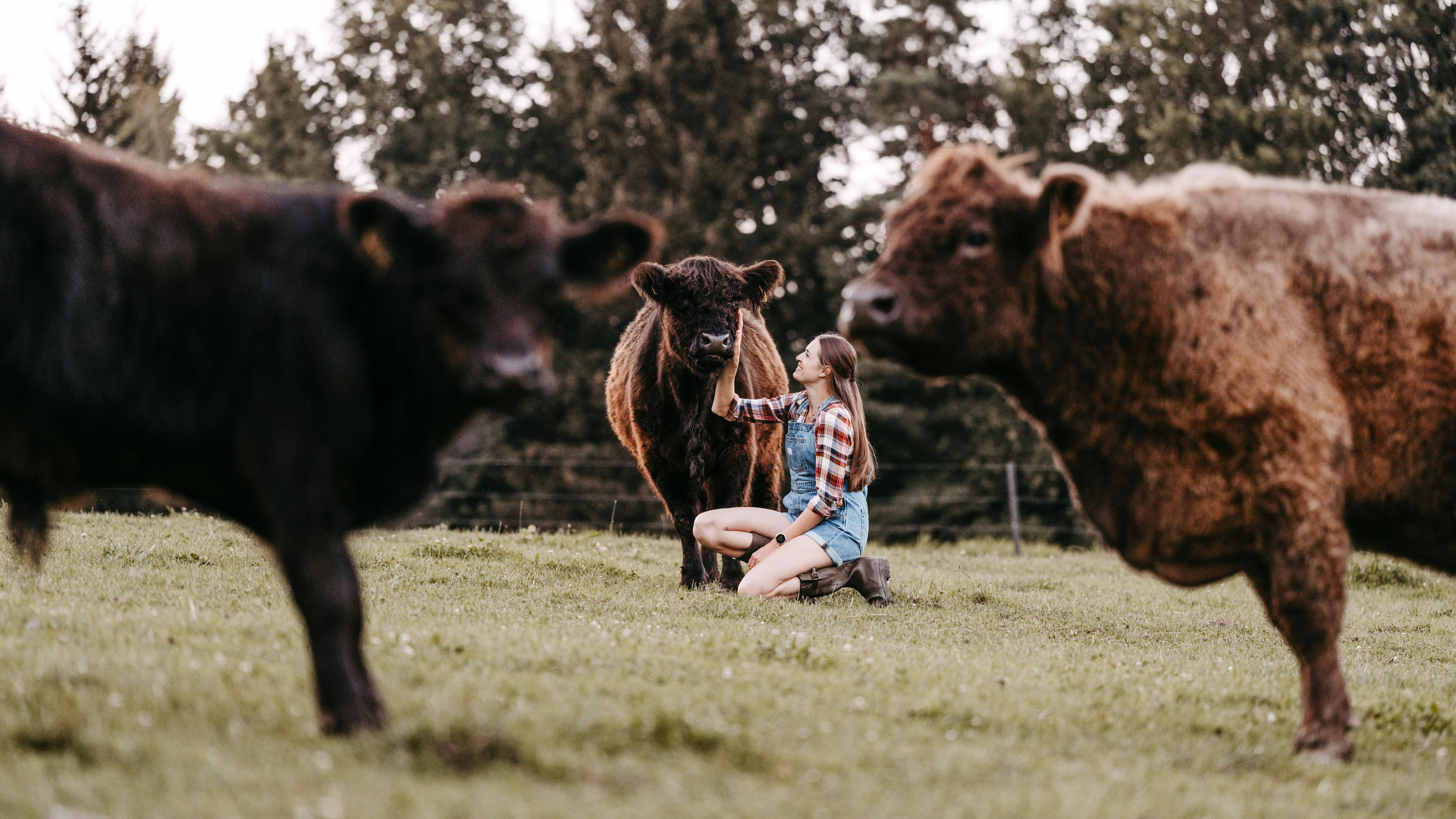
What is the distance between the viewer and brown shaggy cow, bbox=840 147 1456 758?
17.2 ft

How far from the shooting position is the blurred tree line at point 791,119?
27625 millimetres

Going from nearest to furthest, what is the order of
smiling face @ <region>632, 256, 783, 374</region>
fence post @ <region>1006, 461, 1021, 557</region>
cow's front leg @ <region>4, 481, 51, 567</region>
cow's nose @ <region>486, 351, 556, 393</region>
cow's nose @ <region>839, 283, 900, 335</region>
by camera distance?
cow's nose @ <region>486, 351, 556, 393</region> → cow's front leg @ <region>4, 481, 51, 567</region> → cow's nose @ <region>839, 283, 900, 335</region> → smiling face @ <region>632, 256, 783, 374</region> → fence post @ <region>1006, 461, 1021, 557</region>

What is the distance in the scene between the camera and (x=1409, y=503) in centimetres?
562

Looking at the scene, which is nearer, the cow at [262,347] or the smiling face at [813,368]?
the cow at [262,347]

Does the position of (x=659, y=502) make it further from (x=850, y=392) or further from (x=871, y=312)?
(x=871, y=312)

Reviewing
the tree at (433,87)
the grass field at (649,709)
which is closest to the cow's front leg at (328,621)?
the grass field at (649,709)

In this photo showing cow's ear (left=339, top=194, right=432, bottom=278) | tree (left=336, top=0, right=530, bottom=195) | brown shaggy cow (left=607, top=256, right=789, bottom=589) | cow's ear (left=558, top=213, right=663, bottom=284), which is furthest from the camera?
tree (left=336, top=0, right=530, bottom=195)

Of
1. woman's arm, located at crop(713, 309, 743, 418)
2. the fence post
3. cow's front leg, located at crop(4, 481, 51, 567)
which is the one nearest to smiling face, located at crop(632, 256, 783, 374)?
woman's arm, located at crop(713, 309, 743, 418)

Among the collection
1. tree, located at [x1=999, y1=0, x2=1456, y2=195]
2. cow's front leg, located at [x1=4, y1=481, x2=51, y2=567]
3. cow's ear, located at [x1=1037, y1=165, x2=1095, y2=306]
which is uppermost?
tree, located at [x1=999, y1=0, x2=1456, y2=195]

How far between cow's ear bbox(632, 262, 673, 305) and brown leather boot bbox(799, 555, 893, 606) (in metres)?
2.66

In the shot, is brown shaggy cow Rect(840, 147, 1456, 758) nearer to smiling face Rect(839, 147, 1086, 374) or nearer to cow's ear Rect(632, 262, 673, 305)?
smiling face Rect(839, 147, 1086, 374)

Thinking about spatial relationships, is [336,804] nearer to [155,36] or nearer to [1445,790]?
[1445,790]

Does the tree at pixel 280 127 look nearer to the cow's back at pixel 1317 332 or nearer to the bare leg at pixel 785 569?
the bare leg at pixel 785 569

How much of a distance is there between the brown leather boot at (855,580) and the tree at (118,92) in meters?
24.1
